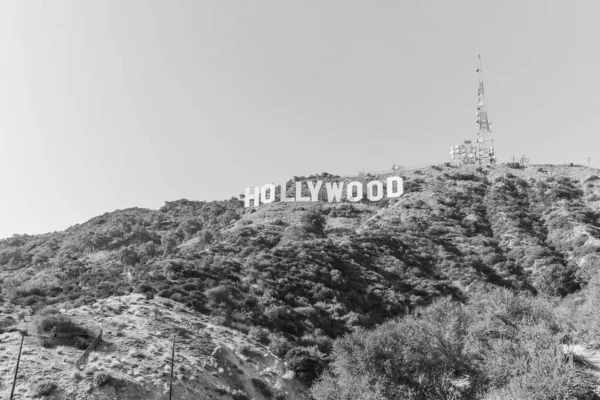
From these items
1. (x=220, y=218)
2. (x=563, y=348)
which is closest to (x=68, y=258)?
(x=220, y=218)

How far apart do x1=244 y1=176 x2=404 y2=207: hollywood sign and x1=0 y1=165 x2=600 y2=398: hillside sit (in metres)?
2.72

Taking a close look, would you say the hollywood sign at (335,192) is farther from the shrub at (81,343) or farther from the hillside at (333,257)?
the shrub at (81,343)

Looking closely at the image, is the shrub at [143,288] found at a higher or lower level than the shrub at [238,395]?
higher

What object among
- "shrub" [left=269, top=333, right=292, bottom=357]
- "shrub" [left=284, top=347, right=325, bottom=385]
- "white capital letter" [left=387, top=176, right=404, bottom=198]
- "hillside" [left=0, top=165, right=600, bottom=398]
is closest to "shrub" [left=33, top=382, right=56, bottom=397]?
"hillside" [left=0, top=165, right=600, bottom=398]

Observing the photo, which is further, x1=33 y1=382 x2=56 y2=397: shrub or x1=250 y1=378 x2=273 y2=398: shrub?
x1=250 y1=378 x2=273 y2=398: shrub

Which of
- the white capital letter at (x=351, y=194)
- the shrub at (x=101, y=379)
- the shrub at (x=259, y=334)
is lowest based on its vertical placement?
the shrub at (x=101, y=379)

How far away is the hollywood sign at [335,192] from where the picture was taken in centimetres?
10194

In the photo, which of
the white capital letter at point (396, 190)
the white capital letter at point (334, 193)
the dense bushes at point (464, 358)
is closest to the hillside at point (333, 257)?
the white capital letter at point (396, 190)

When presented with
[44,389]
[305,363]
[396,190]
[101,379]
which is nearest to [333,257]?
[305,363]

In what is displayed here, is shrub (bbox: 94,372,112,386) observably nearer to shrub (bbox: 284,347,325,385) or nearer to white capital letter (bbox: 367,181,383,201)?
shrub (bbox: 284,347,325,385)

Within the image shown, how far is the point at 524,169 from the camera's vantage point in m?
106

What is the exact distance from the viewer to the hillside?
49781mm

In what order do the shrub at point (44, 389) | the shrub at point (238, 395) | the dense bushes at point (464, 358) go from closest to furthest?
the dense bushes at point (464, 358) → the shrub at point (44, 389) → the shrub at point (238, 395)

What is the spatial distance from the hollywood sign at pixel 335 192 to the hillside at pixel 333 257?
2.72 metres
